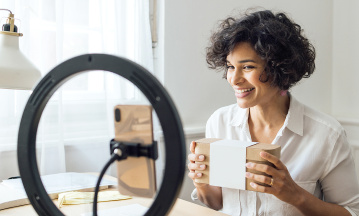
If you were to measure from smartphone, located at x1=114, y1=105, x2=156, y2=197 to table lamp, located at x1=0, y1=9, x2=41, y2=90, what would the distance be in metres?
0.57

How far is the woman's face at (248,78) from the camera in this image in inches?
54.4

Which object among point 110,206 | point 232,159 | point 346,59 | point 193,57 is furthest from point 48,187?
point 346,59

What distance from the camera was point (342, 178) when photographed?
136 cm

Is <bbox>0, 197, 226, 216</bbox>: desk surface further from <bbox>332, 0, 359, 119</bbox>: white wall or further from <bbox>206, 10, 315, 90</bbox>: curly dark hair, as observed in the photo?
<bbox>332, 0, 359, 119</bbox>: white wall

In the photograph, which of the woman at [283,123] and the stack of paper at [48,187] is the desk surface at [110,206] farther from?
the woman at [283,123]

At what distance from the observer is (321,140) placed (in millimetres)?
1385

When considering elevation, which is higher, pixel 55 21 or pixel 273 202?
pixel 55 21

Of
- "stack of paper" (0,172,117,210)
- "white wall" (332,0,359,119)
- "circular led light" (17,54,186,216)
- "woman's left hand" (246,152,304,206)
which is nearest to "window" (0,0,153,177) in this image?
"stack of paper" (0,172,117,210)

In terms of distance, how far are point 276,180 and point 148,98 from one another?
70 cm

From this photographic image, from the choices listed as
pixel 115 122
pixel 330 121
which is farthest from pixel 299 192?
pixel 115 122

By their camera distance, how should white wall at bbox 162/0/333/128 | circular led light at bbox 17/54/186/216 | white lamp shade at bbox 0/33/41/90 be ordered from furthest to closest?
white wall at bbox 162/0/333/128, white lamp shade at bbox 0/33/41/90, circular led light at bbox 17/54/186/216

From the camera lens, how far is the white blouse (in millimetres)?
1362

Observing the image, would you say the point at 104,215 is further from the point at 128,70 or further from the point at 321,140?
the point at 321,140

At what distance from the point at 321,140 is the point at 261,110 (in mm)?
224
